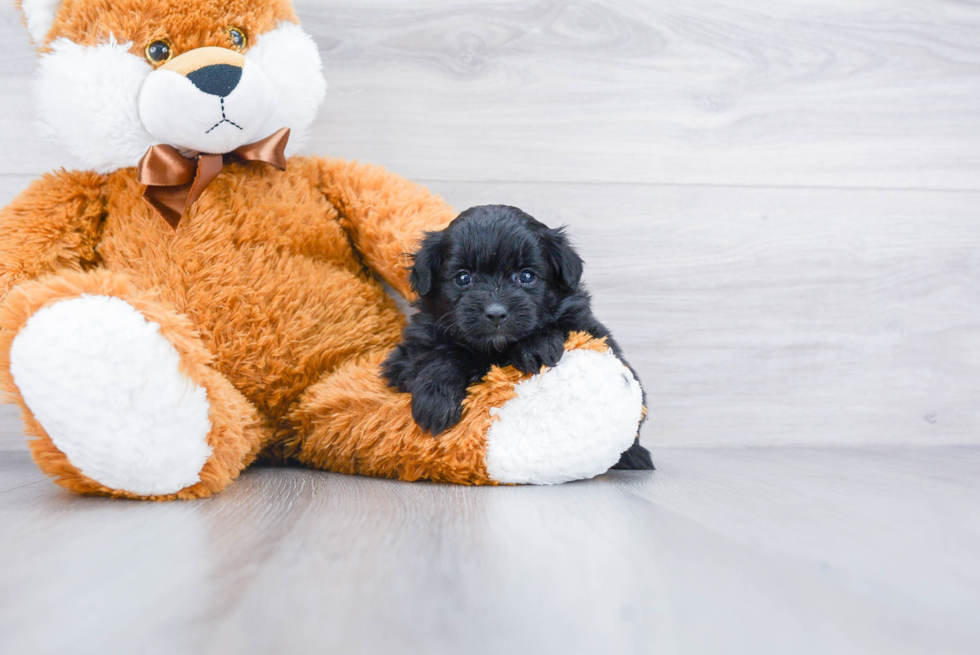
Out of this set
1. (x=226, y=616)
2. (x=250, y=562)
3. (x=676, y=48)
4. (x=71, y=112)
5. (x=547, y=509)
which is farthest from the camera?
(x=676, y=48)

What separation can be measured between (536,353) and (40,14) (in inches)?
32.1

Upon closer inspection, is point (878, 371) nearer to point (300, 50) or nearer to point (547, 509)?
point (547, 509)

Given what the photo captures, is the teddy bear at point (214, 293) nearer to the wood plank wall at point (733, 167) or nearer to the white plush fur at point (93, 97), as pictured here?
the white plush fur at point (93, 97)

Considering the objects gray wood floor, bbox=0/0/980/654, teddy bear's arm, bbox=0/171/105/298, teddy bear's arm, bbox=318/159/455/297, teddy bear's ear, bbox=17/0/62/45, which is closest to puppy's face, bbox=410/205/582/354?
teddy bear's arm, bbox=318/159/455/297

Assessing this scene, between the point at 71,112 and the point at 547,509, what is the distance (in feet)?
2.65

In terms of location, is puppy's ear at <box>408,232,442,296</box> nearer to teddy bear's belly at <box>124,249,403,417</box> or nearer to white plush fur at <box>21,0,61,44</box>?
teddy bear's belly at <box>124,249,403,417</box>

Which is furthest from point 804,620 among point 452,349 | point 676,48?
point 676,48

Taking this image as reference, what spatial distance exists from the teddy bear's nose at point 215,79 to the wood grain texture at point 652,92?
1.09 ft

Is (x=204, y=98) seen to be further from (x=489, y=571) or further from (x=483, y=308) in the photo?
(x=489, y=571)

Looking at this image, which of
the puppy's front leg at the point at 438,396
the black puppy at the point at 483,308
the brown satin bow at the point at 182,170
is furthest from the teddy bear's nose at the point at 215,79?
the puppy's front leg at the point at 438,396

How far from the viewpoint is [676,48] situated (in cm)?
127

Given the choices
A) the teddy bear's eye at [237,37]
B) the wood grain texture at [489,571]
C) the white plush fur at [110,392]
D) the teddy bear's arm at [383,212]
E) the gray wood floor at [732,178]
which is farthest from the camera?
the gray wood floor at [732,178]

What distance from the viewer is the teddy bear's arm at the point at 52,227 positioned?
0.92 meters

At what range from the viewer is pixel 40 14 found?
0.93m
